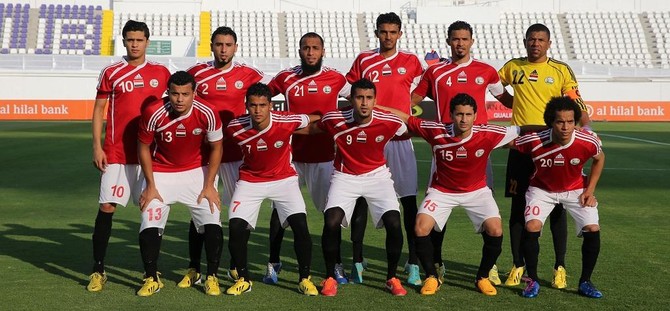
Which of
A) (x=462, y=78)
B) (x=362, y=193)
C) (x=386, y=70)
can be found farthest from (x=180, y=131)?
(x=462, y=78)

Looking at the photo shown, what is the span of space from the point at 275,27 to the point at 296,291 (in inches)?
1626

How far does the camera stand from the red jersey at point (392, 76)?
24.6 ft

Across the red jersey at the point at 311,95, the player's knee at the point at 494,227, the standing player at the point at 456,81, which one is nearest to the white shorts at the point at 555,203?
the player's knee at the point at 494,227

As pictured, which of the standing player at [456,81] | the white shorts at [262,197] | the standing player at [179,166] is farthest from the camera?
the standing player at [456,81]

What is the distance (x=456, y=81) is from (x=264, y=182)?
1808mm

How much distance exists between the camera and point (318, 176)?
24.5 ft

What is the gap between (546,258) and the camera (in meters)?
8.07

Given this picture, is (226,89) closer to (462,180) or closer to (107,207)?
(107,207)

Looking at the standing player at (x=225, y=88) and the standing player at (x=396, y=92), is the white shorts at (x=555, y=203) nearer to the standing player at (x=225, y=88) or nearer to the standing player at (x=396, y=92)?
the standing player at (x=396, y=92)

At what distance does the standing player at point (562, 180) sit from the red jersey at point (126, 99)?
2.90 meters

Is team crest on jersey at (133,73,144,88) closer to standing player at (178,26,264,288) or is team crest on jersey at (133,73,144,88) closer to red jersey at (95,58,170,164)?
red jersey at (95,58,170,164)

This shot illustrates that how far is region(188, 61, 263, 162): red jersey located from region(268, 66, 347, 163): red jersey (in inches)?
10.3

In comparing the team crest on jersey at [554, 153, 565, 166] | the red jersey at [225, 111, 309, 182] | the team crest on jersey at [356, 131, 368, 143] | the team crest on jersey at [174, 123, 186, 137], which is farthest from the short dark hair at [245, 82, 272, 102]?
the team crest on jersey at [554, 153, 565, 166]

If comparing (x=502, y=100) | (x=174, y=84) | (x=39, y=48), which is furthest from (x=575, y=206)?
(x=39, y=48)
